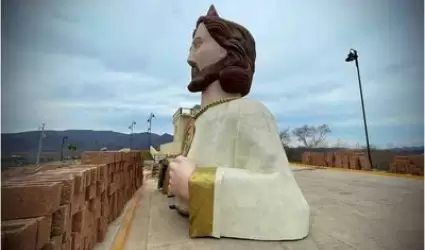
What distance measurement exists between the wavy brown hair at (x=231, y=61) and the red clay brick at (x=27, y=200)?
0.82 meters

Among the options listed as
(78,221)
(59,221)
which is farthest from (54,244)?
(78,221)

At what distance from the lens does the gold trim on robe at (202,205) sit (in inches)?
35.4

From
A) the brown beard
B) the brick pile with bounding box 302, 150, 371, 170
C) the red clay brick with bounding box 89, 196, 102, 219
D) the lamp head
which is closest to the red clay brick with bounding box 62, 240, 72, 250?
the red clay brick with bounding box 89, 196, 102, 219

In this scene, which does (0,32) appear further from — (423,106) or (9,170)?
(423,106)

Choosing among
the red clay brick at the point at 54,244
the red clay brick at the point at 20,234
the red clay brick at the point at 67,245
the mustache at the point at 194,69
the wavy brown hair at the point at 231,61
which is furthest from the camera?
the mustache at the point at 194,69

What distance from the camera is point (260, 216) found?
35.0 inches

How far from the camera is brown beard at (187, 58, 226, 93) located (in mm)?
1254

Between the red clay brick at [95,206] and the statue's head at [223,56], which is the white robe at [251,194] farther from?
the red clay brick at [95,206]

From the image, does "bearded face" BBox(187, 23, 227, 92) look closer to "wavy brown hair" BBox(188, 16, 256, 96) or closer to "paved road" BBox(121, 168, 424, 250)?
"wavy brown hair" BBox(188, 16, 256, 96)

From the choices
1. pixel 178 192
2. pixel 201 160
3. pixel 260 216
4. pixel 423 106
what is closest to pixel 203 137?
pixel 201 160

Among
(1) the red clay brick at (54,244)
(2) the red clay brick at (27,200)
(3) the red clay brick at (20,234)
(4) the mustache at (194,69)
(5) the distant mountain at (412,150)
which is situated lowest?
(1) the red clay brick at (54,244)

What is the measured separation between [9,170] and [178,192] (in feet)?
1.85

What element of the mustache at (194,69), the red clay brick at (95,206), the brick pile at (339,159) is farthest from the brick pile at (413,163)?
the brick pile at (339,159)

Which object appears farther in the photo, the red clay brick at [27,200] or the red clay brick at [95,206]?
the red clay brick at [95,206]
